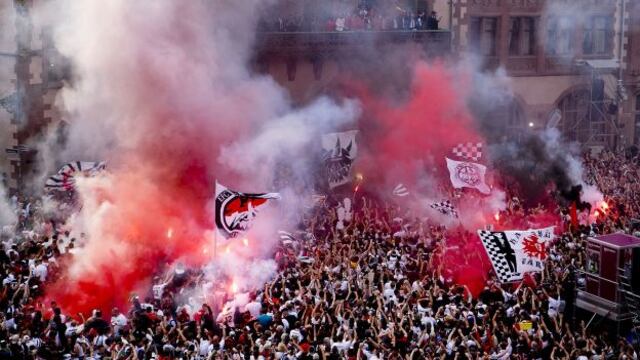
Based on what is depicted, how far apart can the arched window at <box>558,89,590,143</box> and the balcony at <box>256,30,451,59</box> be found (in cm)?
499

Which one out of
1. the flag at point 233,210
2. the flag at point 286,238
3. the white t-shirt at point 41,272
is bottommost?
the white t-shirt at point 41,272

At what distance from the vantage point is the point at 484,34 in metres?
26.8

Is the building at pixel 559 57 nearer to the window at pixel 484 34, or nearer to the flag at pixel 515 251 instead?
the window at pixel 484 34

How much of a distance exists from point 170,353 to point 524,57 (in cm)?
1859

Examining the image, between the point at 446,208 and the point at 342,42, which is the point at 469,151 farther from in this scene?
the point at 342,42

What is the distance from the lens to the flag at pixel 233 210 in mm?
14477

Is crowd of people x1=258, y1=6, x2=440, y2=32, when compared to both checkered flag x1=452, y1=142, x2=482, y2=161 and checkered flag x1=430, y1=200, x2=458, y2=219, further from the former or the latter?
checkered flag x1=430, y1=200, x2=458, y2=219

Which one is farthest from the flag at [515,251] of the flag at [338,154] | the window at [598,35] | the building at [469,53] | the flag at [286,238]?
the window at [598,35]

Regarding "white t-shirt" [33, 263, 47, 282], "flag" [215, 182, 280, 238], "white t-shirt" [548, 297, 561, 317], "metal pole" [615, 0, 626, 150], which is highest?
"metal pole" [615, 0, 626, 150]

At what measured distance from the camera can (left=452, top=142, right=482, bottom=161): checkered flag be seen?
69.8 feet

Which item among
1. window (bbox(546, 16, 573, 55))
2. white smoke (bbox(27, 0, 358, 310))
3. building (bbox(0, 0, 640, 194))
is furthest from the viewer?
window (bbox(546, 16, 573, 55))

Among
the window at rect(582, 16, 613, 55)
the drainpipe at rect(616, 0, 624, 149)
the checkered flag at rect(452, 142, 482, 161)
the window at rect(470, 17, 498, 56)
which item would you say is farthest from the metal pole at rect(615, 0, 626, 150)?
the checkered flag at rect(452, 142, 482, 161)

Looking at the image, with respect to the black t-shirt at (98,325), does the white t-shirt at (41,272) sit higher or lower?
higher

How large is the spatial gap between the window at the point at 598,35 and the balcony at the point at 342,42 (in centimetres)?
550
